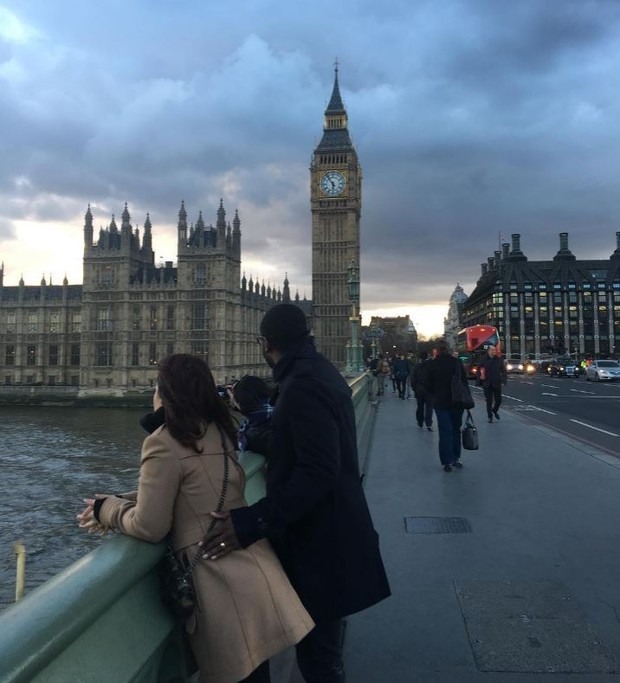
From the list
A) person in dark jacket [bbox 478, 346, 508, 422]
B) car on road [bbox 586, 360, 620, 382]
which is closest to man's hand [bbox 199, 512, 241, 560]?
person in dark jacket [bbox 478, 346, 508, 422]

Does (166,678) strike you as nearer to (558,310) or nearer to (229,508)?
(229,508)

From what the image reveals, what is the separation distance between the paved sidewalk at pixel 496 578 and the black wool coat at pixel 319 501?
1080 millimetres

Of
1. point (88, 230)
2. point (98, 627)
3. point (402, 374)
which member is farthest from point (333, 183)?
point (98, 627)

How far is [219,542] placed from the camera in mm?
2102

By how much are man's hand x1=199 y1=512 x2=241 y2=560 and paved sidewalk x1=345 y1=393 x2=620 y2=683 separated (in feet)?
5.09

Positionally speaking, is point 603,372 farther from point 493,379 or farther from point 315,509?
point 315,509

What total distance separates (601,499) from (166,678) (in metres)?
5.70

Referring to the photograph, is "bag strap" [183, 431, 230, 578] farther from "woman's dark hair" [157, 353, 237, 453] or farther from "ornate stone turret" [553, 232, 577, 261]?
"ornate stone turret" [553, 232, 577, 261]

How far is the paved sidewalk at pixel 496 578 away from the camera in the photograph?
10.5 feet

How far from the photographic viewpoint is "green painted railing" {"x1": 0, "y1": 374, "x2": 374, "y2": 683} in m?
1.45

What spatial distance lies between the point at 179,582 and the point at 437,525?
4.09m

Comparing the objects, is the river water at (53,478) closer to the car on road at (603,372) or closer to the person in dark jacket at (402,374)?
the person in dark jacket at (402,374)

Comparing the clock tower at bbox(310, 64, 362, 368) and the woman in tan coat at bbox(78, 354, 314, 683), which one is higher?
the clock tower at bbox(310, 64, 362, 368)

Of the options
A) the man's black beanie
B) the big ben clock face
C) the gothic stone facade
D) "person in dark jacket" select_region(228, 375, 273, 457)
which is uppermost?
the big ben clock face
